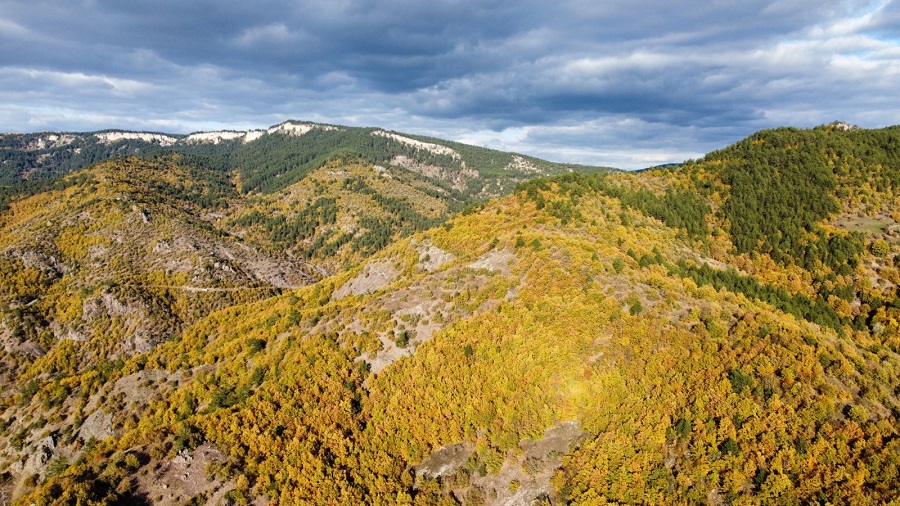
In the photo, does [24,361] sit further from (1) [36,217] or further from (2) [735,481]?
(2) [735,481]

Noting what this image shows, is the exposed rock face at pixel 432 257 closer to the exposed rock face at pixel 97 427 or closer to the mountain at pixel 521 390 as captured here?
the mountain at pixel 521 390

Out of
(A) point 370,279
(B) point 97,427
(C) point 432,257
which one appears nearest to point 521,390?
(C) point 432,257

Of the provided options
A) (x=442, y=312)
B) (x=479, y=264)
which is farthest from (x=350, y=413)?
(x=479, y=264)

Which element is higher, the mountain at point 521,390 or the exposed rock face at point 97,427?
the mountain at point 521,390

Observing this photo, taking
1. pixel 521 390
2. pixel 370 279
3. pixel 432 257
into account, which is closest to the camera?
pixel 521 390

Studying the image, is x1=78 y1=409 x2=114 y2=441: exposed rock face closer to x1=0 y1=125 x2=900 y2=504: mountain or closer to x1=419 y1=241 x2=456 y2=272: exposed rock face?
x1=0 y1=125 x2=900 y2=504: mountain

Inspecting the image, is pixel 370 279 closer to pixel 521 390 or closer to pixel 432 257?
pixel 432 257

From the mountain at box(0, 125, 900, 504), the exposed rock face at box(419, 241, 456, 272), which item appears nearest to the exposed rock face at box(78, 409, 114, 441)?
the mountain at box(0, 125, 900, 504)

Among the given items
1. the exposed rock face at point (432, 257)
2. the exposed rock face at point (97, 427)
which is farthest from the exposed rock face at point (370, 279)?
the exposed rock face at point (97, 427)
